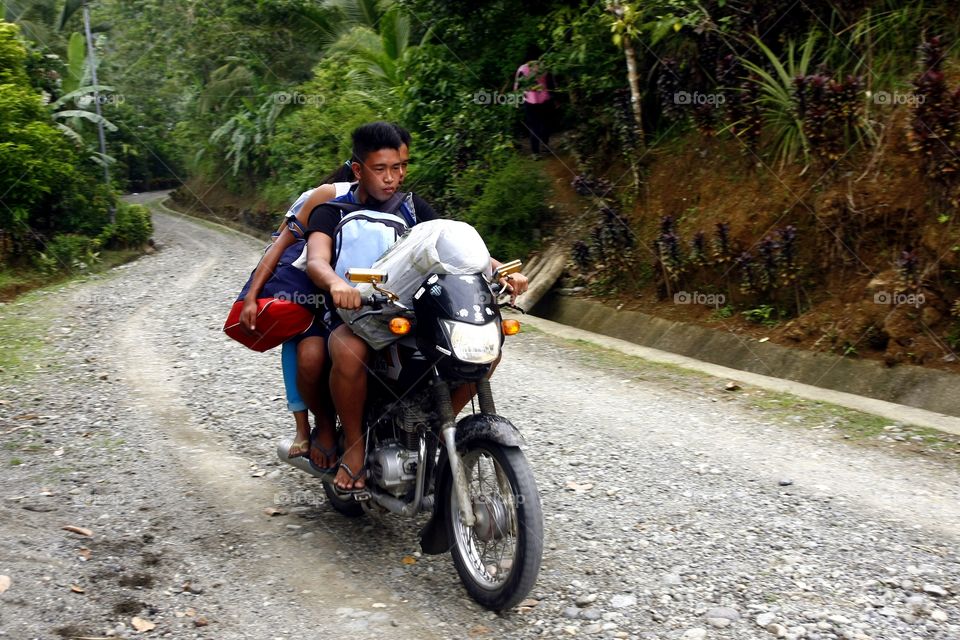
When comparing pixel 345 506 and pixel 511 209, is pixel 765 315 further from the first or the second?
pixel 345 506

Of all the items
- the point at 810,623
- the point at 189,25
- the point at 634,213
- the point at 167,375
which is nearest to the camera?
the point at 810,623

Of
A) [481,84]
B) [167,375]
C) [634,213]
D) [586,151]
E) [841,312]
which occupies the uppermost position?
[481,84]

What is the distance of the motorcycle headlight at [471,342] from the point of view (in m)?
3.63

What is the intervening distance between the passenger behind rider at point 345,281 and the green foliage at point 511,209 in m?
8.49

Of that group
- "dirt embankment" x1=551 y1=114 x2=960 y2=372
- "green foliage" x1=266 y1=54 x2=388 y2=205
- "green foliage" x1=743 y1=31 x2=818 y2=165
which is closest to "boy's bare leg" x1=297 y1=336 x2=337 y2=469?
"dirt embankment" x1=551 y1=114 x2=960 y2=372

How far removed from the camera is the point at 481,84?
48.7 feet

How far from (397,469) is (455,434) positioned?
0.41 meters

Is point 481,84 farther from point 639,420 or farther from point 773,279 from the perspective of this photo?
point 639,420

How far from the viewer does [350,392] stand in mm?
4145

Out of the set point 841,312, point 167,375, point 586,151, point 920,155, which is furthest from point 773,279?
point 167,375

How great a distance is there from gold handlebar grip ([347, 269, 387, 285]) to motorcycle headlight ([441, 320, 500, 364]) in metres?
0.30

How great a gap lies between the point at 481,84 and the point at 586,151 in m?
2.37

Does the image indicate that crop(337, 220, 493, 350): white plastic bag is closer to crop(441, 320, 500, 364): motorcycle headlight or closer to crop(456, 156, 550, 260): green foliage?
crop(441, 320, 500, 364): motorcycle headlight

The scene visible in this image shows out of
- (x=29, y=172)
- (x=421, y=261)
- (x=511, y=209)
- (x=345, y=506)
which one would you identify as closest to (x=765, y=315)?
(x=511, y=209)
